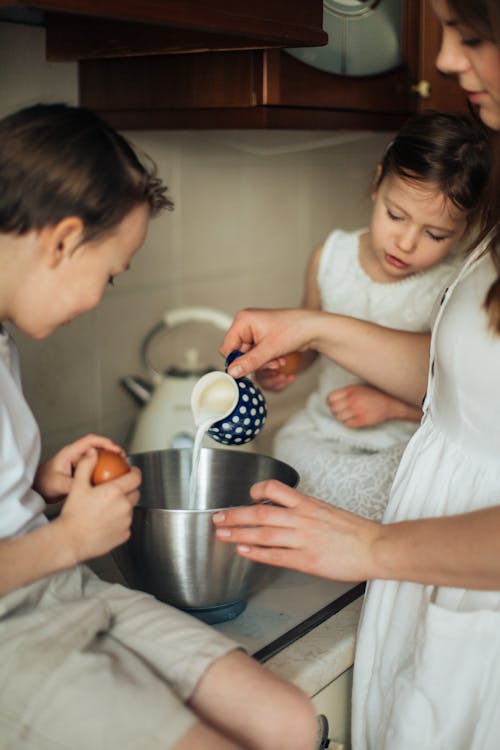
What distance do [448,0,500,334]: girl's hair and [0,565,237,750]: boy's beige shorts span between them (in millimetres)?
413

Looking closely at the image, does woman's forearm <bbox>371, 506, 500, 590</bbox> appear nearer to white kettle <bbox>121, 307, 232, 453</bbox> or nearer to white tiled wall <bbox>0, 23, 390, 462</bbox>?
white kettle <bbox>121, 307, 232, 453</bbox>

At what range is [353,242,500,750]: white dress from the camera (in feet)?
3.13

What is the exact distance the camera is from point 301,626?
112cm

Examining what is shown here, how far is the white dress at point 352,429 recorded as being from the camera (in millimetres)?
1400

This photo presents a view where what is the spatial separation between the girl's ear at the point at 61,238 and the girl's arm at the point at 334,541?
30 centimetres

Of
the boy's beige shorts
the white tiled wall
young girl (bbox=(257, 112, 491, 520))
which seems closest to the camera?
the boy's beige shorts

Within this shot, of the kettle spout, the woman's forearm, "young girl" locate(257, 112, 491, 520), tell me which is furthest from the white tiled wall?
the woman's forearm

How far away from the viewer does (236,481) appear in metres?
1.20

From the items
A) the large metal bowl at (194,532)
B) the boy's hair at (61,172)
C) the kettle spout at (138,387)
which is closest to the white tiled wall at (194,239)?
the kettle spout at (138,387)

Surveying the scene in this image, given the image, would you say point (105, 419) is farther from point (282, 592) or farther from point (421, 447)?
point (421, 447)

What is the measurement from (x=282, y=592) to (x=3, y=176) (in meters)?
0.61

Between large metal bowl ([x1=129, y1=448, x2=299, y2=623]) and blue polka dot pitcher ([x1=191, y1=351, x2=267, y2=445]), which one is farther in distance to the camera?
blue polka dot pitcher ([x1=191, y1=351, x2=267, y2=445])

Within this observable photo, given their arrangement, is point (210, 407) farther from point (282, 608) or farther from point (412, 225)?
point (412, 225)

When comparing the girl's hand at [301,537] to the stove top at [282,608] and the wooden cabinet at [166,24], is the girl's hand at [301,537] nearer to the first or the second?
the stove top at [282,608]
